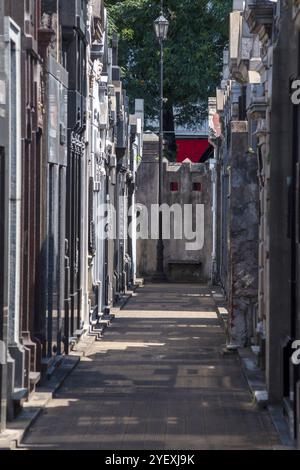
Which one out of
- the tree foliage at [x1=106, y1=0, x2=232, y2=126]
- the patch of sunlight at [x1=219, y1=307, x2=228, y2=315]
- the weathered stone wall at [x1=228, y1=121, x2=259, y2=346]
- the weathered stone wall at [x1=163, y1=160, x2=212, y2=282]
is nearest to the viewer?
the weathered stone wall at [x1=228, y1=121, x2=259, y2=346]

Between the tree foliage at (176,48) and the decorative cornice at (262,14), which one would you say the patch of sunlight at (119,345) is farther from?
the tree foliage at (176,48)

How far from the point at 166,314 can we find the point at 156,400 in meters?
12.4

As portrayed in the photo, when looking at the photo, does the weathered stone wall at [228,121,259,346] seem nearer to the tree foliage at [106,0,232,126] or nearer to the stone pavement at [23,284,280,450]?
the stone pavement at [23,284,280,450]

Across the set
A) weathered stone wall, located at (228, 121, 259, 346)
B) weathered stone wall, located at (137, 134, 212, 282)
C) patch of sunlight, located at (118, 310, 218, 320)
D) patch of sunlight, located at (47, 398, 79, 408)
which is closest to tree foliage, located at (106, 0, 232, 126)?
weathered stone wall, located at (137, 134, 212, 282)

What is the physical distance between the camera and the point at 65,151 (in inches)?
731

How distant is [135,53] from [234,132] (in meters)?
31.4

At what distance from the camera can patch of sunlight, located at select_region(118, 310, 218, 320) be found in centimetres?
2694

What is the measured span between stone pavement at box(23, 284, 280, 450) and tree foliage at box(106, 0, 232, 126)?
88.0ft

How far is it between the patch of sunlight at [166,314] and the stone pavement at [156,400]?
262 cm

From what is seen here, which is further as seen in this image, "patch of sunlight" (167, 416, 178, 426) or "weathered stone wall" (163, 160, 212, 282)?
"weathered stone wall" (163, 160, 212, 282)

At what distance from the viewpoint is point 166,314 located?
1085 inches

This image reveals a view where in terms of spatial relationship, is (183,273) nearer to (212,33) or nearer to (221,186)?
(221,186)

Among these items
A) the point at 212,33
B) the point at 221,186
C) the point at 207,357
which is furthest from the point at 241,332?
the point at 212,33

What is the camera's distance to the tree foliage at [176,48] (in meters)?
50.0
